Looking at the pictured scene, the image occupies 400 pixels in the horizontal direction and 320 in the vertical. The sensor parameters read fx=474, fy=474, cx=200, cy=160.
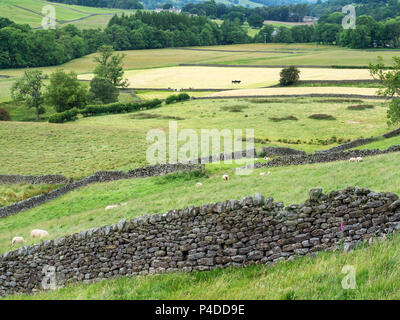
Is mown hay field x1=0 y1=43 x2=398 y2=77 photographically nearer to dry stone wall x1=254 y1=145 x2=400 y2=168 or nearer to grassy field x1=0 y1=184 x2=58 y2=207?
dry stone wall x1=254 y1=145 x2=400 y2=168

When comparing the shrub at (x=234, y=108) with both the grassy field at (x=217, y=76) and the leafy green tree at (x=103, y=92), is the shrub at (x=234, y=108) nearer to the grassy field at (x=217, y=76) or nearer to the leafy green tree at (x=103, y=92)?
the grassy field at (x=217, y=76)

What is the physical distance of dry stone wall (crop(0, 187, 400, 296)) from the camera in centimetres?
1089

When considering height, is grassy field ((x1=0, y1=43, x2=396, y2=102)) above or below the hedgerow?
above

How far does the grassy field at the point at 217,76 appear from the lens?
106 meters

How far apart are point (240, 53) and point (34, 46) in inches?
2786

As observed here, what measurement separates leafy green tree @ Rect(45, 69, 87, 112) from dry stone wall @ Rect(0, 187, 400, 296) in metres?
78.3

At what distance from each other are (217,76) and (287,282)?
114 meters

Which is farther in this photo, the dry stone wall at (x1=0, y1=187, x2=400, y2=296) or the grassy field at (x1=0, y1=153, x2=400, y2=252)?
the grassy field at (x1=0, y1=153, x2=400, y2=252)

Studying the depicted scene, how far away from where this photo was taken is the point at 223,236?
12172 millimetres

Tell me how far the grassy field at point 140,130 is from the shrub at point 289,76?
20.7 meters

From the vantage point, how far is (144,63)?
160250 millimetres

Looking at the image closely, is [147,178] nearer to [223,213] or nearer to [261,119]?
[223,213]

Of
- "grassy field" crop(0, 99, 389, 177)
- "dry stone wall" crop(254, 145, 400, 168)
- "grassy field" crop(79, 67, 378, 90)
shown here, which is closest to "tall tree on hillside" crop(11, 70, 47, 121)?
"grassy field" crop(0, 99, 389, 177)

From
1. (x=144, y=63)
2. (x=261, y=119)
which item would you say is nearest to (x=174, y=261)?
(x=261, y=119)
